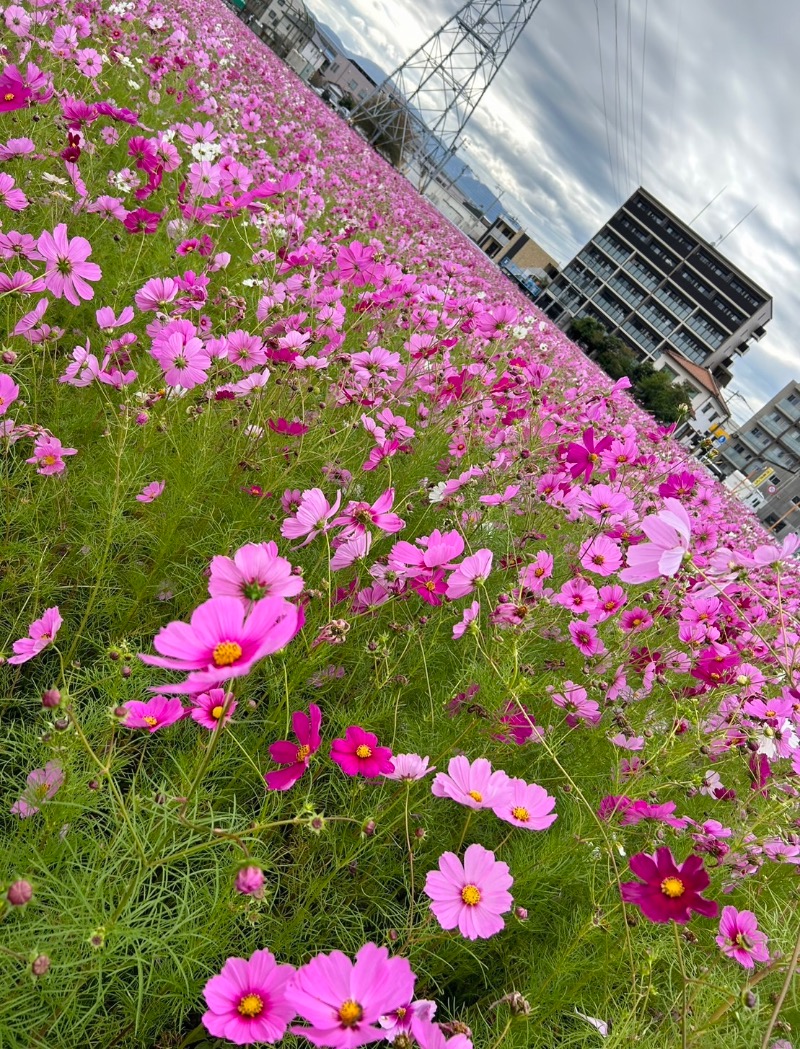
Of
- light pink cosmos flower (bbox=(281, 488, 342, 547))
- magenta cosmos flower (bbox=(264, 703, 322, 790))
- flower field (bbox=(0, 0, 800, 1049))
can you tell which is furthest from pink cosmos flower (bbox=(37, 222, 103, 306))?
magenta cosmos flower (bbox=(264, 703, 322, 790))

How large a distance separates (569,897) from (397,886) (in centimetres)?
34

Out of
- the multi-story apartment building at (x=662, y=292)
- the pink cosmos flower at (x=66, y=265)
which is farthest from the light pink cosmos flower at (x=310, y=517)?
the multi-story apartment building at (x=662, y=292)

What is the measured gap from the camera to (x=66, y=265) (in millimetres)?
1347

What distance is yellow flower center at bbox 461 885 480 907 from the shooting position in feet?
2.48

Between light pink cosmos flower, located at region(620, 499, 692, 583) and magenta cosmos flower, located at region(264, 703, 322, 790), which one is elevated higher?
light pink cosmos flower, located at region(620, 499, 692, 583)

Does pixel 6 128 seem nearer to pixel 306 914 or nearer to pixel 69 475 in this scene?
pixel 69 475

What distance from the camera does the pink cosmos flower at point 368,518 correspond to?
45.2 inches

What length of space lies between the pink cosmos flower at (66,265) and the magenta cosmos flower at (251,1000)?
4.24 ft

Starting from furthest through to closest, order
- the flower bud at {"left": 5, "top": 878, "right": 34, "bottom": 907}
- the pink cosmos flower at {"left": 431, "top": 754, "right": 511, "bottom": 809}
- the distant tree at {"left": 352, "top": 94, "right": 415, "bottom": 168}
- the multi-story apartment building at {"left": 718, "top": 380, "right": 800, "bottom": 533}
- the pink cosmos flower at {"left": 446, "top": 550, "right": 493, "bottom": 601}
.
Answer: the multi-story apartment building at {"left": 718, "top": 380, "right": 800, "bottom": 533}, the distant tree at {"left": 352, "top": 94, "right": 415, "bottom": 168}, the pink cosmos flower at {"left": 446, "top": 550, "right": 493, "bottom": 601}, the pink cosmos flower at {"left": 431, "top": 754, "right": 511, "bottom": 809}, the flower bud at {"left": 5, "top": 878, "right": 34, "bottom": 907}

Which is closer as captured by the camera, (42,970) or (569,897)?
(42,970)

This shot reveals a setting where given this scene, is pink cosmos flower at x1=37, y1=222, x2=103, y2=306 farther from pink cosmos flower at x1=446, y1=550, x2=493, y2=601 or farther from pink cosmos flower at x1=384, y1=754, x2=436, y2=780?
pink cosmos flower at x1=384, y1=754, x2=436, y2=780

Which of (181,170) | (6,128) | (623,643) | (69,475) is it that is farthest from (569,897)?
(181,170)

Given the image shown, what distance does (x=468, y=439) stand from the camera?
2121mm

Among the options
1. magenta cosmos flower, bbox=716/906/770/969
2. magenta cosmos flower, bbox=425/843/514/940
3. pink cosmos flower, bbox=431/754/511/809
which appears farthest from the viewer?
magenta cosmos flower, bbox=716/906/770/969
